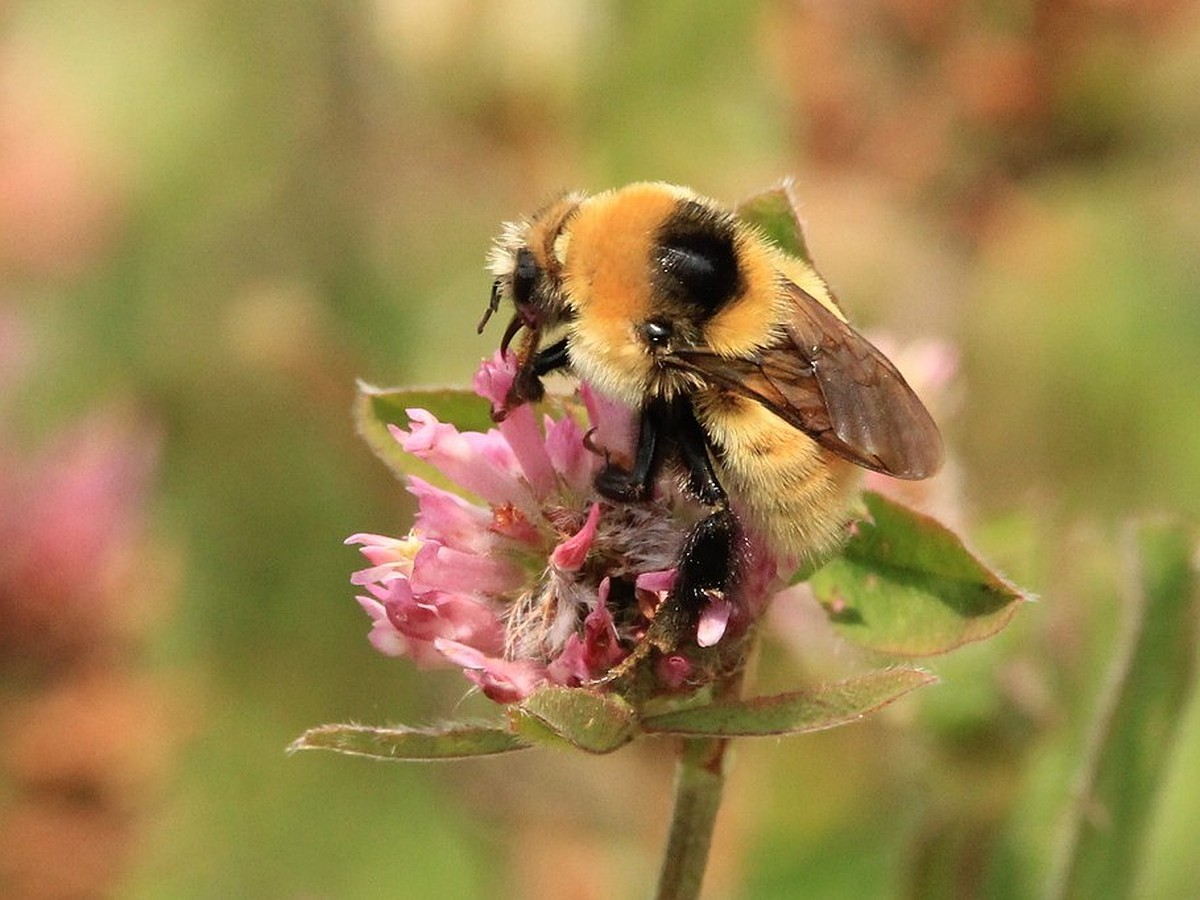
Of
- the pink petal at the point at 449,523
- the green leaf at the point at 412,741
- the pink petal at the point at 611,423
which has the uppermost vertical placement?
the pink petal at the point at 611,423

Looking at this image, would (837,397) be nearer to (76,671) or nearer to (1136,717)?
(1136,717)

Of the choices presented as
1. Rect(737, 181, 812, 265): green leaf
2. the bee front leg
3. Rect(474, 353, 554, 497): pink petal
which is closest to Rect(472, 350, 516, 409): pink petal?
Rect(474, 353, 554, 497): pink petal

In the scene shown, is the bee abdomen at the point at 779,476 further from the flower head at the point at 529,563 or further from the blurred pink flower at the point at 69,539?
the blurred pink flower at the point at 69,539

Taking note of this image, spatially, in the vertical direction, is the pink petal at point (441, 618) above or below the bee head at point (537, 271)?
below

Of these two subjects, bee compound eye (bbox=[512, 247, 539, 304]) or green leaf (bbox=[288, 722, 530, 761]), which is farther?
bee compound eye (bbox=[512, 247, 539, 304])

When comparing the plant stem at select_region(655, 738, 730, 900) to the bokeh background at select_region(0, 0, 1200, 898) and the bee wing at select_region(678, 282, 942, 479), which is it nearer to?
the bee wing at select_region(678, 282, 942, 479)

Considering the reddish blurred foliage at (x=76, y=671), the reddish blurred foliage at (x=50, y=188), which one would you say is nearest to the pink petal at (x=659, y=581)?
the reddish blurred foliage at (x=76, y=671)

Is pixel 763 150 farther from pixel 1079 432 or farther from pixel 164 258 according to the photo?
pixel 164 258
